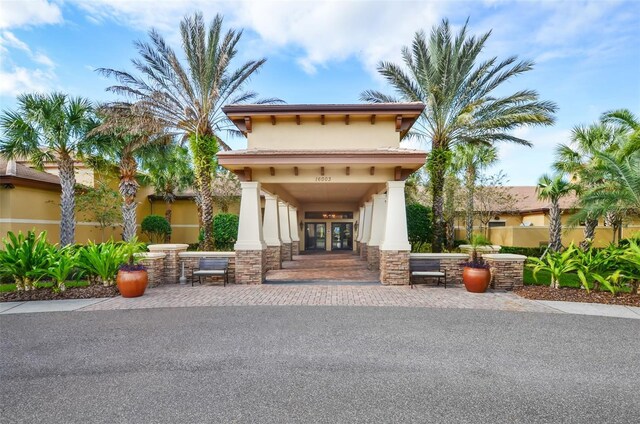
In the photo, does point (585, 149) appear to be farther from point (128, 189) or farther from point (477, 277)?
point (128, 189)

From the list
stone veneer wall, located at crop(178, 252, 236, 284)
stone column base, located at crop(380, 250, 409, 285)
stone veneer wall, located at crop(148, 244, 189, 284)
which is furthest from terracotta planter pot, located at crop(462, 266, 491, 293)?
stone veneer wall, located at crop(148, 244, 189, 284)

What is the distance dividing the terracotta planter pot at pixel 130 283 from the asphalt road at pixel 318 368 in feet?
6.24

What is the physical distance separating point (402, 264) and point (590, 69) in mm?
9465

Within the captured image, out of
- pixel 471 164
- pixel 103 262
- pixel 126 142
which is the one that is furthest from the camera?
pixel 471 164

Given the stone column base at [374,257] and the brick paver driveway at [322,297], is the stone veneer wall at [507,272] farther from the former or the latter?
the stone column base at [374,257]

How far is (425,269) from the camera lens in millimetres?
11391

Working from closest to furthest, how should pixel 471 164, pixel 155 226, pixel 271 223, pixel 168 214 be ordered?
1. pixel 271 223
2. pixel 471 164
3. pixel 155 226
4. pixel 168 214

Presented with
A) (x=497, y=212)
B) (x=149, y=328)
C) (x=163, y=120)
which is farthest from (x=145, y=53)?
(x=497, y=212)

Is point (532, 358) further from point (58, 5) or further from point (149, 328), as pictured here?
point (58, 5)

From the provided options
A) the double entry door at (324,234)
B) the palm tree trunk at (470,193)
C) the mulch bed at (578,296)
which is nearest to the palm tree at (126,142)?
the double entry door at (324,234)

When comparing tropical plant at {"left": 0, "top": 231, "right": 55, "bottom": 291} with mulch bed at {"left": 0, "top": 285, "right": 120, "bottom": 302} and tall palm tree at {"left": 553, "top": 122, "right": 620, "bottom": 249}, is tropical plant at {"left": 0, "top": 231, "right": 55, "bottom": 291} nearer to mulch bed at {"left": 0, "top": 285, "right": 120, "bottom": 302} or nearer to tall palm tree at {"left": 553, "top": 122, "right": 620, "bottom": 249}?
mulch bed at {"left": 0, "top": 285, "right": 120, "bottom": 302}

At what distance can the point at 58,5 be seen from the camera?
367 inches

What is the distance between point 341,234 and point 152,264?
17.8m

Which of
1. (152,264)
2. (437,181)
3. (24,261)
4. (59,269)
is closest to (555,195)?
(437,181)
